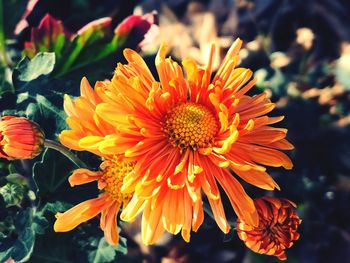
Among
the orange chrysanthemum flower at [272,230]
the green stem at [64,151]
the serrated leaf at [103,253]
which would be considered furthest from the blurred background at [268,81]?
the orange chrysanthemum flower at [272,230]

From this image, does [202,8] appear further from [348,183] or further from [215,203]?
[215,203]

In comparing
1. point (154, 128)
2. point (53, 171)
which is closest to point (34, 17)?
point (53, 171)

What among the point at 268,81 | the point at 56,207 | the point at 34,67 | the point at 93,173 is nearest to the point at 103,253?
the point at 56,207

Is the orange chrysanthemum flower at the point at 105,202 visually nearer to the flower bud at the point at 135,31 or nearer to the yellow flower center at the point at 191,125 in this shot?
the yellow flower center at the point at 191,125

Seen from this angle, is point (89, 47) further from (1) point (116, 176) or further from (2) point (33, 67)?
(1) point (116, 176)

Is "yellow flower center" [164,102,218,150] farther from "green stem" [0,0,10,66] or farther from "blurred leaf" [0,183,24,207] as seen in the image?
"green stem" [0,0,10,66]

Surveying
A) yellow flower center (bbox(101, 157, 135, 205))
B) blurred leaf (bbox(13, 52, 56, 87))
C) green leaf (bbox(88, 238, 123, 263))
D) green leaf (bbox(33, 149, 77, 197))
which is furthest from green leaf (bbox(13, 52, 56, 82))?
green leaf (bbox(88, 238, 123, 263))
